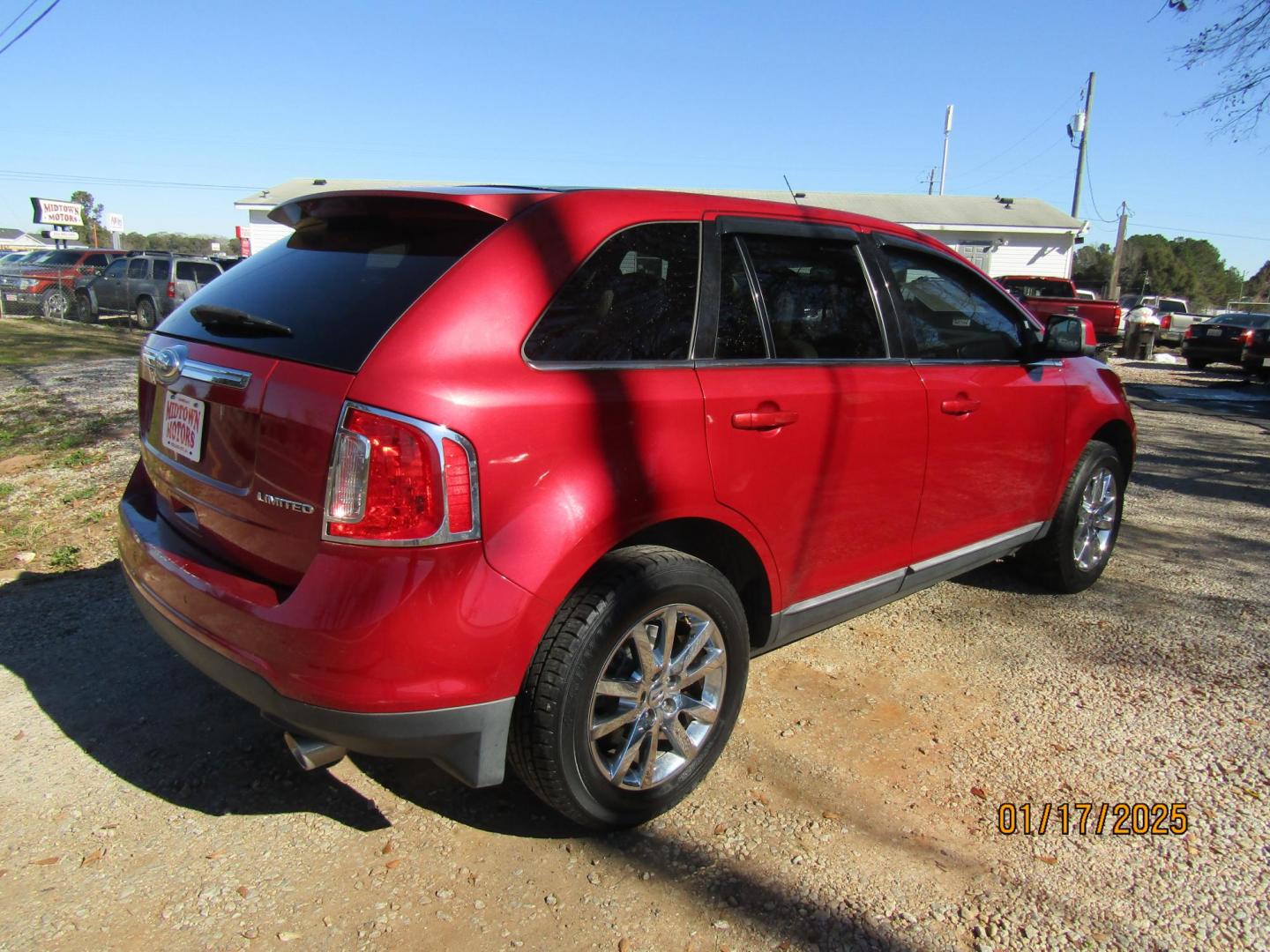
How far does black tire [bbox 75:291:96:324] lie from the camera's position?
19156 mm

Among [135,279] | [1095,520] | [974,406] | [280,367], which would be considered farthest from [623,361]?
[135,279]

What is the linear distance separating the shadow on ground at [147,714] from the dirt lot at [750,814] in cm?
1

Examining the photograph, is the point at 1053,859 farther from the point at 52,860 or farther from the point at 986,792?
the point at 52,860

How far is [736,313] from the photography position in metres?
2.86

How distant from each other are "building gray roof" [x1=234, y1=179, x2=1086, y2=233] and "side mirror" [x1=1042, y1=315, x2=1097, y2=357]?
2727 cm

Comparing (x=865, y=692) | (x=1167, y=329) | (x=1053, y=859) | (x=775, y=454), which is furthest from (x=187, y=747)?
(x=1167, y=329)

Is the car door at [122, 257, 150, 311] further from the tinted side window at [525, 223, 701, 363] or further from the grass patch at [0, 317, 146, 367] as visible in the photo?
the tinted side window at [525, 223, 701, 363]

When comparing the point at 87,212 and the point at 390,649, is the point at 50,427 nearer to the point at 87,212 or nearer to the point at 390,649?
the point at 390,649

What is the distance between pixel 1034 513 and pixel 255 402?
352 centimetres

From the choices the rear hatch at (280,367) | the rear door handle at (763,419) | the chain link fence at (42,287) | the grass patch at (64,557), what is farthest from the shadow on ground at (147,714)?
the chain link fence at (42,287)

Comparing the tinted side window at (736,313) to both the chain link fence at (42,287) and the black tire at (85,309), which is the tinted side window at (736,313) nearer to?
the black tire at (85,309)

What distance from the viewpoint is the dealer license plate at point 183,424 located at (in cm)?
248

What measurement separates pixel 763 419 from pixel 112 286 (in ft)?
65.4
